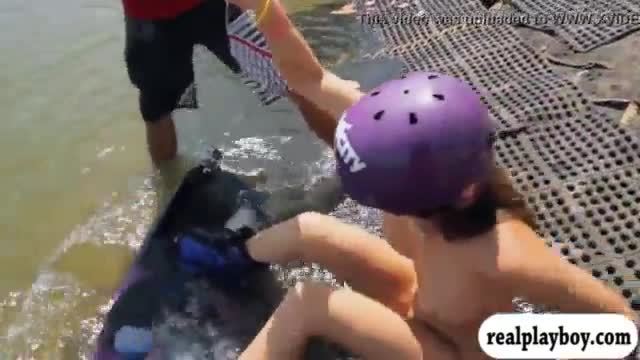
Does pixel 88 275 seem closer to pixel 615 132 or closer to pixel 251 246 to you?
pixel 251 246

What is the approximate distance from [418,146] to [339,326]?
580 millimetres

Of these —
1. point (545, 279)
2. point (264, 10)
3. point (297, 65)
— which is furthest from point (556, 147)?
point (545, 279)

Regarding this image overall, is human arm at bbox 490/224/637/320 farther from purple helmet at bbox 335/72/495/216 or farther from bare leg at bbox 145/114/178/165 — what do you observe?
bare leg at bbox 145/114/178/165

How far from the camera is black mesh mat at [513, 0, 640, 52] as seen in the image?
4418 mm

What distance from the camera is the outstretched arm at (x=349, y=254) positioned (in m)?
2.31

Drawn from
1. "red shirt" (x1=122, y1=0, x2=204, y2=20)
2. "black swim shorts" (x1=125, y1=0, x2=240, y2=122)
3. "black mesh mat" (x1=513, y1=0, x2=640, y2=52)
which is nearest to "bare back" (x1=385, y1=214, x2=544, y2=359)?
"black swim shorts" (x1=125, y1=0, x2=240, y2=122)

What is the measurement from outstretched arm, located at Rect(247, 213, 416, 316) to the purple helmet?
335mm

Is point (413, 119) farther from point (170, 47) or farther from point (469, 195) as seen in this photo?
point (170, 47)

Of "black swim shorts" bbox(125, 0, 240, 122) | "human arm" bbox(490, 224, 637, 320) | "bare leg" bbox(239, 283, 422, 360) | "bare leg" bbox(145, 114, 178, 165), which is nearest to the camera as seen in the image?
"human arm" bbox(490, 224, 637, 320)

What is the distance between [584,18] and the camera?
4656mm

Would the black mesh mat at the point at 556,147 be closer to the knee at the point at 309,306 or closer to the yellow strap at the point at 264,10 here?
the knee at the point at 309,306

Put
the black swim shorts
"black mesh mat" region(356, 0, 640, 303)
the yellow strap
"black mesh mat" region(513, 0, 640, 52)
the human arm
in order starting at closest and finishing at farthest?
the human arm → the yellow strap → "black mesh mat" region(356, 0, 640, 303) → the black swim shorts → "black mesh mat" region(513, 0, 640, 52)

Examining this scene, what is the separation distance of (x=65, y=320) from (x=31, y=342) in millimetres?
166

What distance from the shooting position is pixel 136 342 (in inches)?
112
